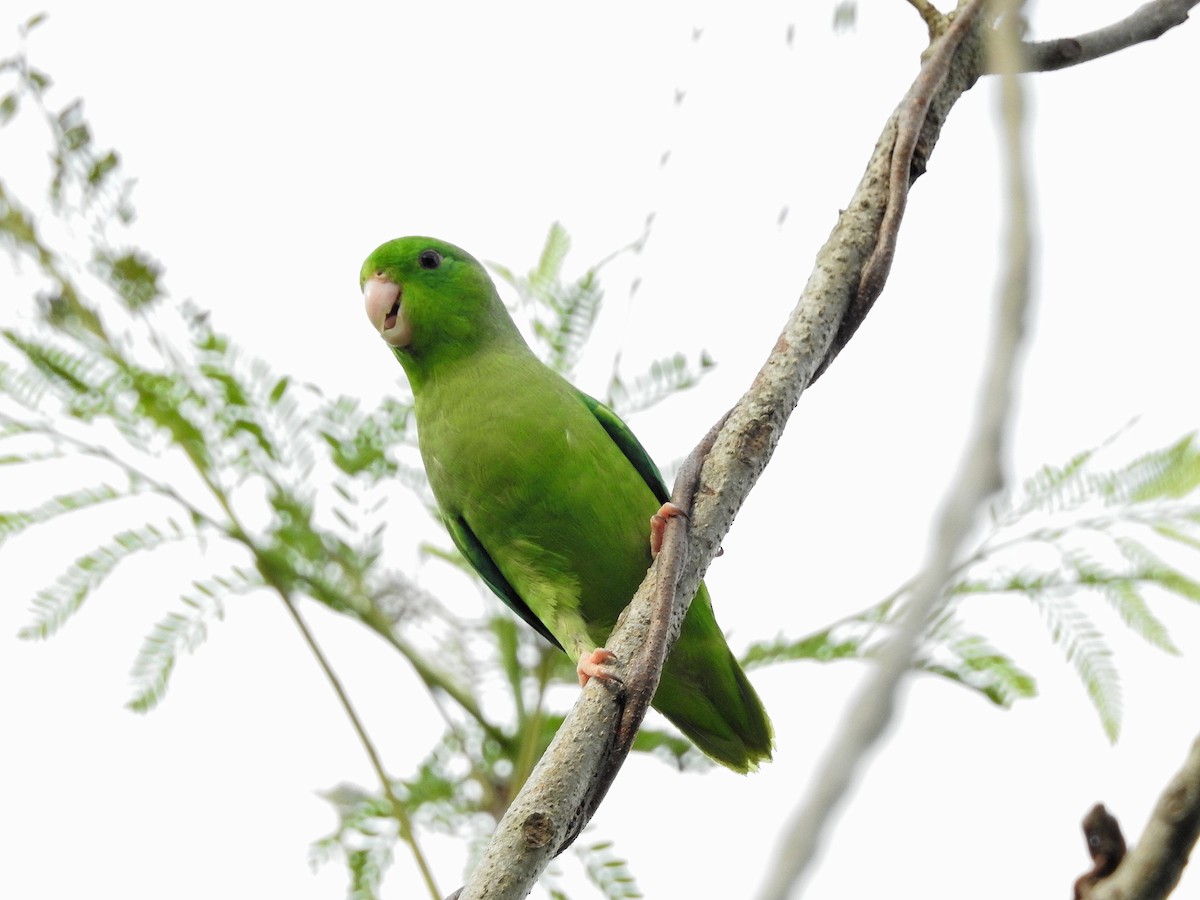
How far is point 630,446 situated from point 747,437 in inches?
49.2

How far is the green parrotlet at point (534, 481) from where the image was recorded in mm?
2939

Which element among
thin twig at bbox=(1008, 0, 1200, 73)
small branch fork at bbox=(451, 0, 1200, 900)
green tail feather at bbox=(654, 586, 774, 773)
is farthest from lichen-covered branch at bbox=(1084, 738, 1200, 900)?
green tail feather at bbox=(654, 586, 774, 773)

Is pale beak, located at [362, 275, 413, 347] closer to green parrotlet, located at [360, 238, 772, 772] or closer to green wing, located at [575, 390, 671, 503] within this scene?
green parrotlet, located at [360, 238, 772, 772]

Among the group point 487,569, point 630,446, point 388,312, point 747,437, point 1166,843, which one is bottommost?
point 1166,843

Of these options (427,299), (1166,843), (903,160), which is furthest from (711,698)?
(1166,843)

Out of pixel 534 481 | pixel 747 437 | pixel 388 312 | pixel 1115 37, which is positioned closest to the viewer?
pixel 747 437

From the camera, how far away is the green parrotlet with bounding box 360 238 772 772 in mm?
2939

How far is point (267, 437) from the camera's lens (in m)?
3.47

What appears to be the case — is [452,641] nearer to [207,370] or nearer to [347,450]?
[347,450]

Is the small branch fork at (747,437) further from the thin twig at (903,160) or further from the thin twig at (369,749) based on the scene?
the thin twig at (369,749)

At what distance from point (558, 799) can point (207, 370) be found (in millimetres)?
2123

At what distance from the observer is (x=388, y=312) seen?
3236 millimetres

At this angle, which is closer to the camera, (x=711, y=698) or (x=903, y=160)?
(x=903, y=160)

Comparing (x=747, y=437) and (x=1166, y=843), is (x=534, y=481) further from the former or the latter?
(x=1166, y=843)
